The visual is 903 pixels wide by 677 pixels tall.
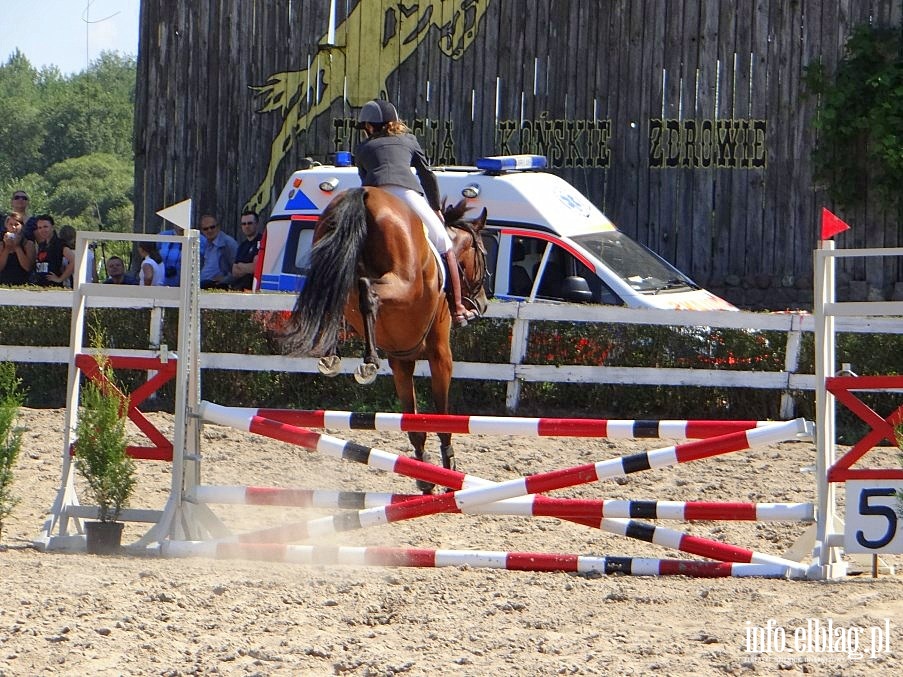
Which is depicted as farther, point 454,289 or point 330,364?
point 454,289

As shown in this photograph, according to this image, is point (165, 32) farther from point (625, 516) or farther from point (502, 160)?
point (625, 516)

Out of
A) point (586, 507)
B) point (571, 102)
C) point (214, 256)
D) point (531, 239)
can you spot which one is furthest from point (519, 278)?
point (586, 507)

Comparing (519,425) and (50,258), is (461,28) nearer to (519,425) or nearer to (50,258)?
(50,258)

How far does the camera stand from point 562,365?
12195 mm

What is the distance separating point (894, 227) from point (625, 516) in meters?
10.6

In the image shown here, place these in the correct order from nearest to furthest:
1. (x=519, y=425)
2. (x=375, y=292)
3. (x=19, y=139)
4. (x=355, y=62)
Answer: (x=519, y=425), (x=375, y=292), (x=355, y=62), (x=19, y=139)

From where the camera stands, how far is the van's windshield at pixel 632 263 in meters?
12.3

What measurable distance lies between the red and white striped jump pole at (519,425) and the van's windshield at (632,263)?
5.60m

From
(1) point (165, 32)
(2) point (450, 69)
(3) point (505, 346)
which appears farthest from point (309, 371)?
(1) point (165, 32)

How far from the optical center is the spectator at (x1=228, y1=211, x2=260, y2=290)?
14359 mm

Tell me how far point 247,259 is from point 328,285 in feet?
25.5

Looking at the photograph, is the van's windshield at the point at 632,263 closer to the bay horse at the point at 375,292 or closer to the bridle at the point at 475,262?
the bridle at the point at 475,262

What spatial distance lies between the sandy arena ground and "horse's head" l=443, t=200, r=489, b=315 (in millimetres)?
1779

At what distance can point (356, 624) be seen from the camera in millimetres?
5156
